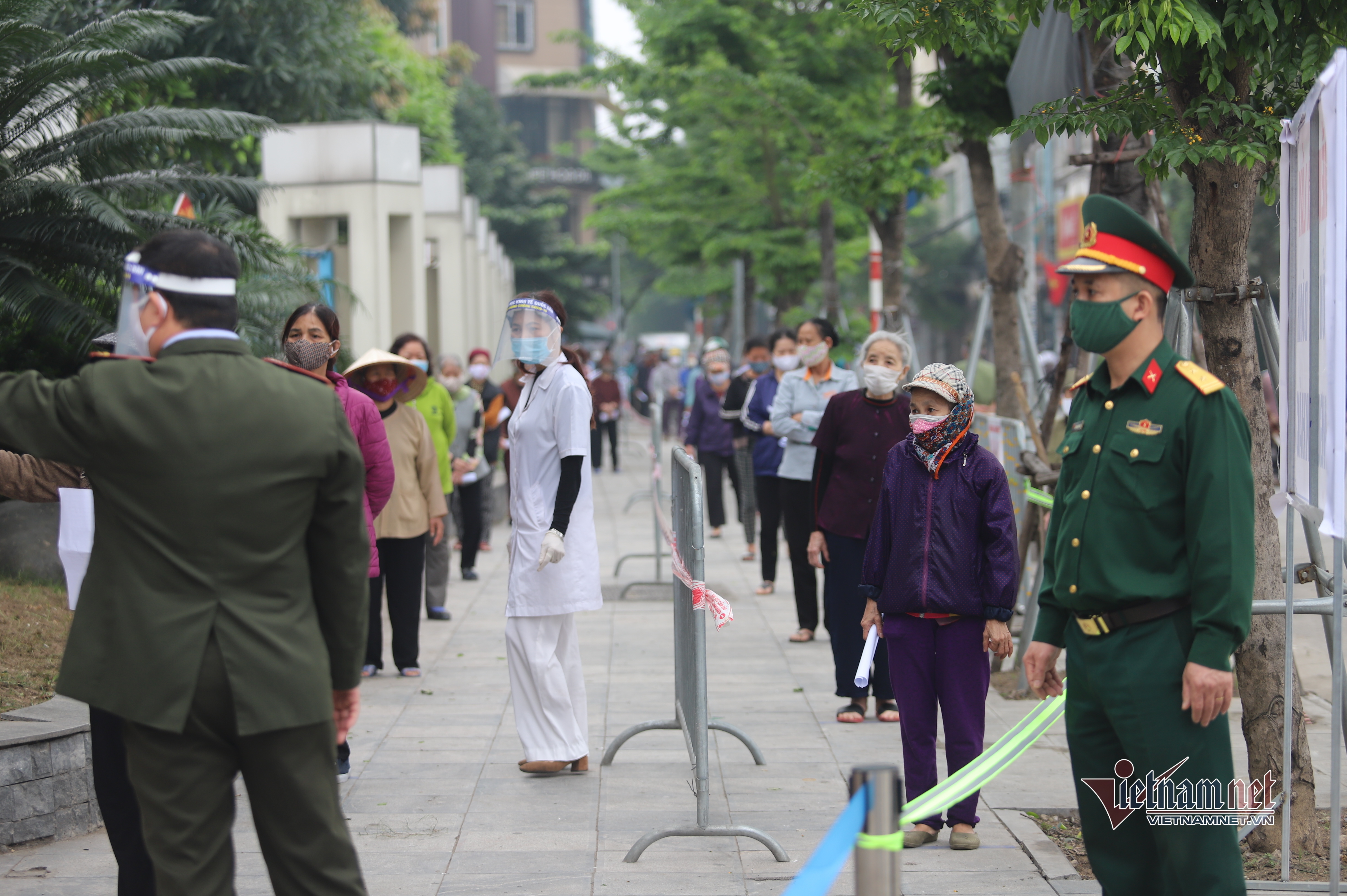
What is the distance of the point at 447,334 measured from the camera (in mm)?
22188

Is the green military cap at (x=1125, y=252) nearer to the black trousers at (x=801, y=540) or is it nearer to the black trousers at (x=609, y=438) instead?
the black trousers at (x=801, y=540)

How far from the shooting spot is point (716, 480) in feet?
48.1

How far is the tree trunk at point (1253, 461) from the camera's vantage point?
16.1ft

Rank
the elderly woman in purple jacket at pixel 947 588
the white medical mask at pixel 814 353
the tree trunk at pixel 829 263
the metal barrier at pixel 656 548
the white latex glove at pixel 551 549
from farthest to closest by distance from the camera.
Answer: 1. the tree trunk at pixel 829 263
2. the metal barrier at pixel 656 548
3. the white medical mask at pixel 814 353
4. the white latex glove at pixel 551 549
5. the elderly woman in purple jacket at pixel 947 588

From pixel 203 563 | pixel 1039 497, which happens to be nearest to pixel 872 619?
pixel 1039 497

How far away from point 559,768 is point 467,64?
37167mm

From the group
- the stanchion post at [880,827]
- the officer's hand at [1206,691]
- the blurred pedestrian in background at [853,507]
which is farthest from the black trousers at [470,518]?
the stanchion post at [880,827]

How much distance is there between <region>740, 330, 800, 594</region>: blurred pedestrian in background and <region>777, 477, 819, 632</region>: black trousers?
3.26ft

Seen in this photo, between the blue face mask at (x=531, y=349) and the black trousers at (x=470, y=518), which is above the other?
the blue face mask at (x=531, y=349)

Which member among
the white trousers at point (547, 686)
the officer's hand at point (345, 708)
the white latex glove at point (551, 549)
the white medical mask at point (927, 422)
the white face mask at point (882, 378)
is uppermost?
the white face mask at point (882, 378)

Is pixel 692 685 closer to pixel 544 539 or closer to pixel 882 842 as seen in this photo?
pixel 544 539

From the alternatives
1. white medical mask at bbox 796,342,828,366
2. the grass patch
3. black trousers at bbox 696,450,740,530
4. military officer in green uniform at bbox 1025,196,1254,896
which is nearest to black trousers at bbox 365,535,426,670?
the grass patch

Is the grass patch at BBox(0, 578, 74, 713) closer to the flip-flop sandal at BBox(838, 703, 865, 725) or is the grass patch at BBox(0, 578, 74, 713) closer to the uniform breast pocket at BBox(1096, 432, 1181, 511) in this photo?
the flip-flop sandal at BBox(838, 703, 865, 725)

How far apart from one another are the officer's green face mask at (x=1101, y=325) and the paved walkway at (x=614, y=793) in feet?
6.87
